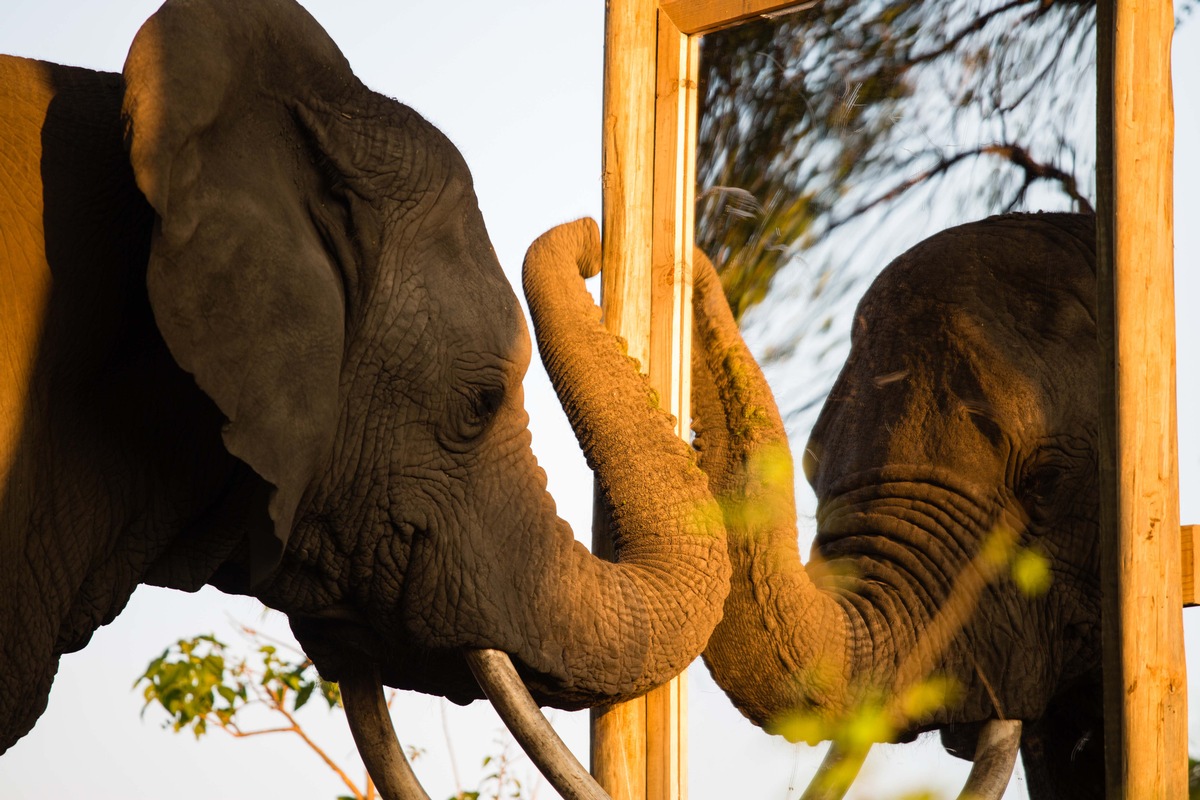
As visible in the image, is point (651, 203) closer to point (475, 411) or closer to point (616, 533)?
point (616, 533)

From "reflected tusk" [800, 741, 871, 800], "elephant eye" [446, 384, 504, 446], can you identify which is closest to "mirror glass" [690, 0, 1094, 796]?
"reflected tusk" [800, 741, 871, 800]

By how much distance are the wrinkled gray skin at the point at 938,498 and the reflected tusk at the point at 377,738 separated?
0.65m

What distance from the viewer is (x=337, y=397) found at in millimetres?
2625

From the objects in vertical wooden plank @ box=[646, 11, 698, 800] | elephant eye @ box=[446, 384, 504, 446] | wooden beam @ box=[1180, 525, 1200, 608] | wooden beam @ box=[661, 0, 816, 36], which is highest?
wooden beam @ box=[661, 0, 816, 36]

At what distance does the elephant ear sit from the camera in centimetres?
235

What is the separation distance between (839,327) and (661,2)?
33.1 inches

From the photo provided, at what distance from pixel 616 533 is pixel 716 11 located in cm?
119

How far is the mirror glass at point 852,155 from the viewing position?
3.18 metres

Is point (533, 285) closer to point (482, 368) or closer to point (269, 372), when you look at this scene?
point (482, 368)

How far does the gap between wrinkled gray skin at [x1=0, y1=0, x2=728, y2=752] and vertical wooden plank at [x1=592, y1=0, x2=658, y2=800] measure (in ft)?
1.00

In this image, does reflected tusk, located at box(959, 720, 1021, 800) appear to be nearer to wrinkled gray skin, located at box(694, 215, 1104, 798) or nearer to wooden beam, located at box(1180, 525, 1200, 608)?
wrinkled gray skin, located at box(694, 215, 1104, 798)

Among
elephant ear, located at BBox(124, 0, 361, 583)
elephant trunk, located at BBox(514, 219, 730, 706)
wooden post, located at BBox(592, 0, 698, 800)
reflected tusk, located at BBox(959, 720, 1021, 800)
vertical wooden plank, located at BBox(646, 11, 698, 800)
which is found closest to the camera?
elephant ear, located at BBox(124, 0, 361, 583)

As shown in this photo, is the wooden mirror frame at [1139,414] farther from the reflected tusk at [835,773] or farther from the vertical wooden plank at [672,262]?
the vertical wooden plank at [672,262]

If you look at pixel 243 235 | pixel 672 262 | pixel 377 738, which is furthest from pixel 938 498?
pixel 243 235
